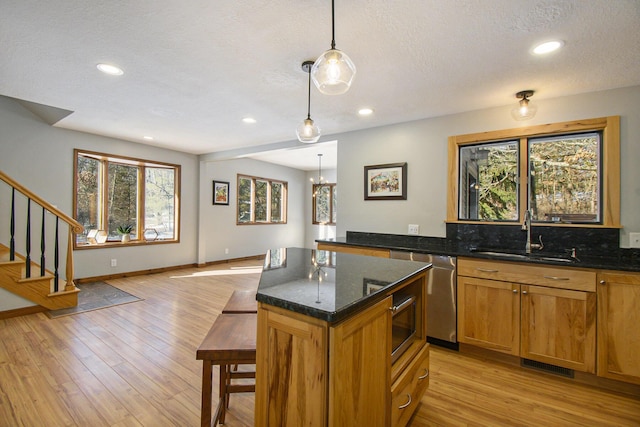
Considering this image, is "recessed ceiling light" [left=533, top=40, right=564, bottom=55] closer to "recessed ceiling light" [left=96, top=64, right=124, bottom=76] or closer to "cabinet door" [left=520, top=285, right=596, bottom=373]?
"cabinet door" [left=520, top=285, right=596, bottom=373]

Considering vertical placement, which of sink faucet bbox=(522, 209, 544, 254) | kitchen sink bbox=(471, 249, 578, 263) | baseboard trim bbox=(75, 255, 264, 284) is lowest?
baseboard trim bbox=(75, 255, 264, 284)

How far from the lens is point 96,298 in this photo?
3910 mm

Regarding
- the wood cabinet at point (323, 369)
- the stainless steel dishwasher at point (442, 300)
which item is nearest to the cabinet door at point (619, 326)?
the stainless steel dishwasher at point (442, 300)

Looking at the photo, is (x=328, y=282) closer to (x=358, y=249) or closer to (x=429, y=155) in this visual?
(x=358, y=249)

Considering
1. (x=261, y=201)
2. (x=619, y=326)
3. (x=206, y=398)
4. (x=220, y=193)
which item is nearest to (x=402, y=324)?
(x=206, y=398)

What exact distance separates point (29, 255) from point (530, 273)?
208 inches

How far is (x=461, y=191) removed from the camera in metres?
3.21

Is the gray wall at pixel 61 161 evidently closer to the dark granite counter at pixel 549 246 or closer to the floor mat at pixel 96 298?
the floor mat at pixel 96 298

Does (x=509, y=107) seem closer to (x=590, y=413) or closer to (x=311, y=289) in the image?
(x=590, y=413)

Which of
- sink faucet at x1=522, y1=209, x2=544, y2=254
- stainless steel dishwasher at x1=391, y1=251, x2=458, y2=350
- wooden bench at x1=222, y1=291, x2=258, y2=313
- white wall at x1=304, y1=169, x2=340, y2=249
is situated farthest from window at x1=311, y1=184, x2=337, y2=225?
wooden bench at x1=222, y1=291, x2=258, y2=313

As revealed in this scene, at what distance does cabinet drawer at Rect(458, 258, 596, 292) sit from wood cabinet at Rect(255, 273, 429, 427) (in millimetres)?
1597

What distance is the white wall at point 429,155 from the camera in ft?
7.97

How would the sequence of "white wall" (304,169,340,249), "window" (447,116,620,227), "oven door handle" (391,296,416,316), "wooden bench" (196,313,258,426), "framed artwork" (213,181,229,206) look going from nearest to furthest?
"wooden bench" (196,313,258,426) → "oven door handle" (391,296,416,316) → "window" (447,116,620,227) → "framed artwork" (213,181,229,206) → "white wall" (304,169,340,249)

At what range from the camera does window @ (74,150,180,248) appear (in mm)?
4699
